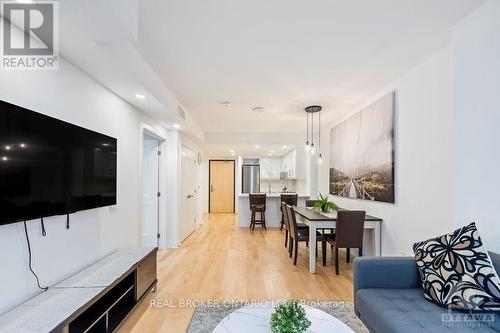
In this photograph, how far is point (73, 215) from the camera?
87.9 inches

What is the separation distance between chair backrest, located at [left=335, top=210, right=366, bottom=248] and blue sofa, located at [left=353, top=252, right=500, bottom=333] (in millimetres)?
1394

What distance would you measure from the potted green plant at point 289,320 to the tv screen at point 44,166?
1592 millimetres

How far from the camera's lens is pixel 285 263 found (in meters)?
4.01

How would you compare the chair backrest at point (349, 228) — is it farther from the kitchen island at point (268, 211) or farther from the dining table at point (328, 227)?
the kitchen island at point (268, 211)

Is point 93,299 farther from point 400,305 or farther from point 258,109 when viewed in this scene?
point 258,109

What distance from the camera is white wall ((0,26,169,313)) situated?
1631 millimetres

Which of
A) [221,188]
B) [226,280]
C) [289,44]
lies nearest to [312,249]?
[226,280]

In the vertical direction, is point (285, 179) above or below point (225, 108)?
below

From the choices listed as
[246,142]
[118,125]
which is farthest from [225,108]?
[246,142]

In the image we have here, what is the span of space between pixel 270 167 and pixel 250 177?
0.83 metres

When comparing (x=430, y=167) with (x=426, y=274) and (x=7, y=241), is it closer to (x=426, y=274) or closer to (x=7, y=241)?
(x=426, y=274)

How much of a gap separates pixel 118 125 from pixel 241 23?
1881 millimetres

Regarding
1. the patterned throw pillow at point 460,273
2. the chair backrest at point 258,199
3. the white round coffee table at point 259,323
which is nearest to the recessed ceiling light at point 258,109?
the chair backrest at point 258,199

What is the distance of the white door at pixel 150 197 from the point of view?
15.3 ft
